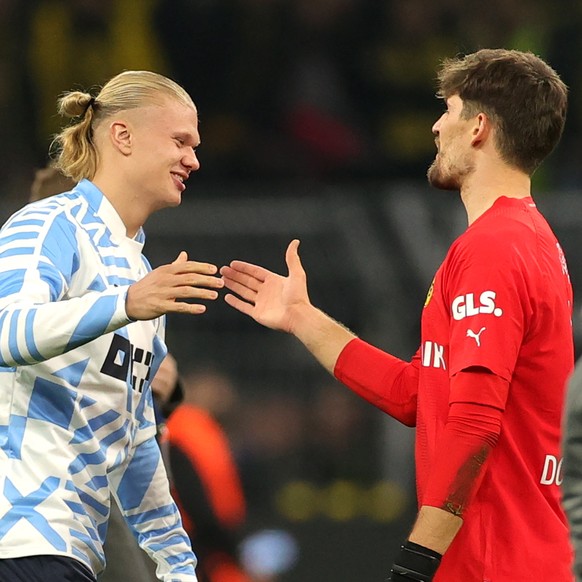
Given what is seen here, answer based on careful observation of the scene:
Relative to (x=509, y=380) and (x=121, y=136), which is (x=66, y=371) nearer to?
(x=121, y=136)

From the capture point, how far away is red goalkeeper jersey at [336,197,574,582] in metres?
2.95

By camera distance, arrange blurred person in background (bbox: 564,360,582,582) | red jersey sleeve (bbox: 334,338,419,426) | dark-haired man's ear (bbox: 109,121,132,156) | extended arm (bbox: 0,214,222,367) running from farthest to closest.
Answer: red jersey sleeve (bbox: 334,338,419,426) → dark-haired man's ear (bbox: 109,121,132,156) → extended arm (bbox: 0,214,222,367) → blurred person in background (bbox: 564,360,582,582)

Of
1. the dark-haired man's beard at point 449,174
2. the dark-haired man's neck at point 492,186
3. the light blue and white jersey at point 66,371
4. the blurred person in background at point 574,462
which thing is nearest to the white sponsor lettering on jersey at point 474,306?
the dark-haired man's neck at point 492,186

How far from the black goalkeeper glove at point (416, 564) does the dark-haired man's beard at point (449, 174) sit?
952 mm

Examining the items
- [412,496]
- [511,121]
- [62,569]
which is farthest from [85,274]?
[412,496]

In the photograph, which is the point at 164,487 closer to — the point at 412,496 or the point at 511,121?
the point at 511,121

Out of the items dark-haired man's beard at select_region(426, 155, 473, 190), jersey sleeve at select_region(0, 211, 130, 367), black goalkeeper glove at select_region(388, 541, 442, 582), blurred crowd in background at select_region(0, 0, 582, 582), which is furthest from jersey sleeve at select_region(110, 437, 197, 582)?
blurred crowd in background at select_region(0, 0, 582, 582)

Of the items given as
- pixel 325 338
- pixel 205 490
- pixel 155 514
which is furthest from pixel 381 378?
pixel 205 490

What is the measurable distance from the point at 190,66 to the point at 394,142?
68.6 inches

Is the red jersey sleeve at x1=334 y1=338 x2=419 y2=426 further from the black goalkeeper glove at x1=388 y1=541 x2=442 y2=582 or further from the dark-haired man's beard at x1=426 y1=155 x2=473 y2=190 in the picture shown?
the black goalkeeper glove at x1=388 y1=541 x2=442 y2=582

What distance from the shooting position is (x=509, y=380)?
2951 mm

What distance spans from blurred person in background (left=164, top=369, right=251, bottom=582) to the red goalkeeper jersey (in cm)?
209

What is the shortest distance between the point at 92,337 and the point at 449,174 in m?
1.06

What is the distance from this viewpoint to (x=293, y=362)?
720 centimetres
